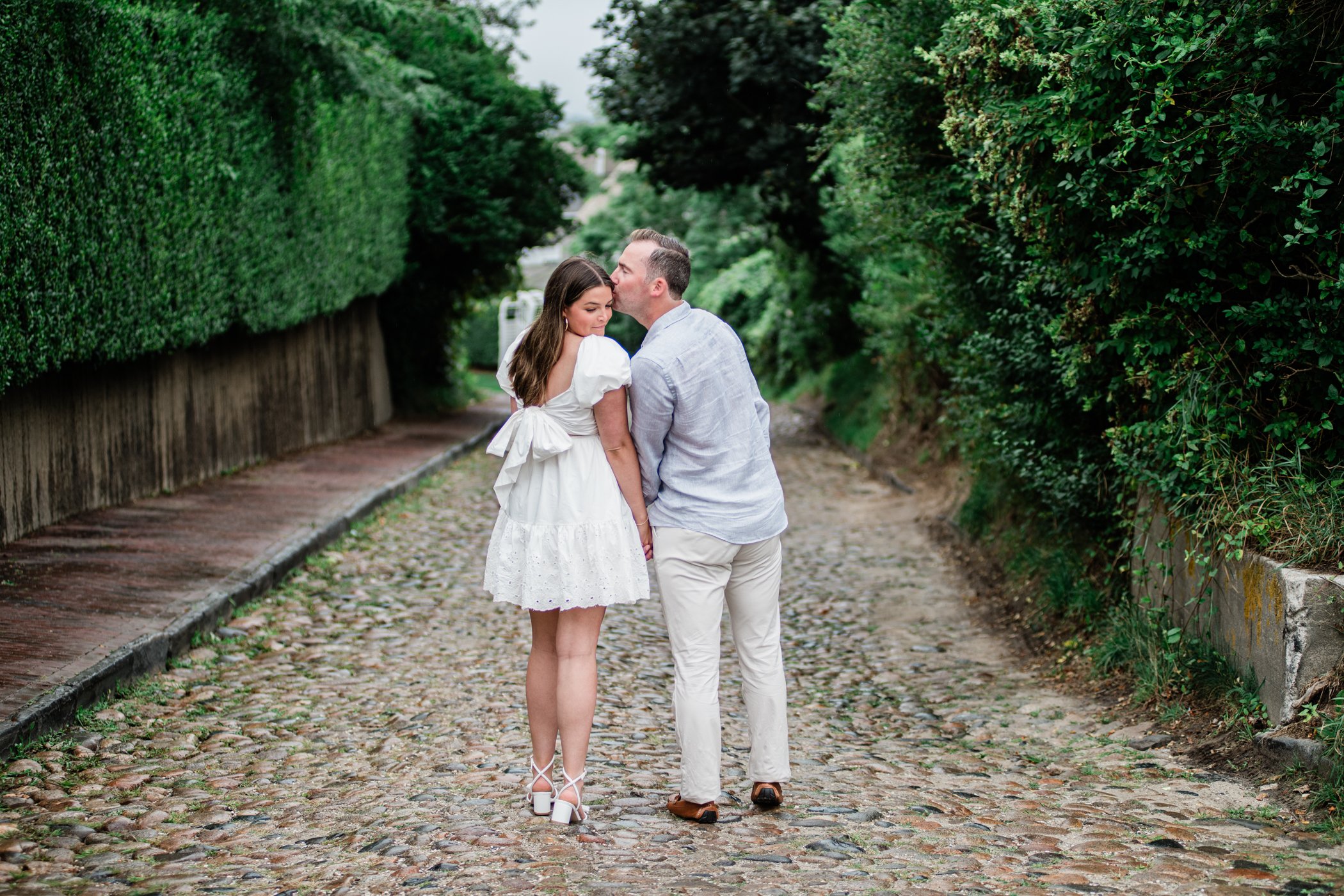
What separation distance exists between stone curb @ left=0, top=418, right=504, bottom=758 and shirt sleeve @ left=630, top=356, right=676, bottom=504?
2837mm

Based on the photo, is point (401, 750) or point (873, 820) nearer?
point (873, 820)

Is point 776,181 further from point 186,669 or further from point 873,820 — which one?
point 873,820

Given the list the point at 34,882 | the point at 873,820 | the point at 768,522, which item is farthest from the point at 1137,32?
the point at 34,882

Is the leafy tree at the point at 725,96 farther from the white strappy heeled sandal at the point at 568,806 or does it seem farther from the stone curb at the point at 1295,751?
the white strappy heeled sandal at the point at 568,806

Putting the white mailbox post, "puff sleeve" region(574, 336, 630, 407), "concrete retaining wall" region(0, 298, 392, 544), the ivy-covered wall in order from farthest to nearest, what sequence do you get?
the white mailbox post < "concrete retaining wall" region(0, 298, 392, 544) < the ivy-covered wall < "puff sleeve" region(574, 336, 630, 407)

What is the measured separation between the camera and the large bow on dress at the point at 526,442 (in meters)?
4.36

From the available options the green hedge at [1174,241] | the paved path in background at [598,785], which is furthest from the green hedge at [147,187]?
the green hedge at [1174,241]

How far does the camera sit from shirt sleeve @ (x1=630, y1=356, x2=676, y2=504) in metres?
4.43

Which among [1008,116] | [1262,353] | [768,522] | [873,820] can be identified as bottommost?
[873,820]

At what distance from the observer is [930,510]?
41.4ft

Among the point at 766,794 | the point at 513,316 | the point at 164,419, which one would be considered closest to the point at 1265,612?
the point at 766,794

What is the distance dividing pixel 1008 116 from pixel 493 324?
38373mm

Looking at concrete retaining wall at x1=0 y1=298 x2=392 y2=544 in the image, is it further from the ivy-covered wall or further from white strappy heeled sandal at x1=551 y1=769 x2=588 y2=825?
white strappy heeled sandal at x1=551 y1=769 x2=588 y2=825

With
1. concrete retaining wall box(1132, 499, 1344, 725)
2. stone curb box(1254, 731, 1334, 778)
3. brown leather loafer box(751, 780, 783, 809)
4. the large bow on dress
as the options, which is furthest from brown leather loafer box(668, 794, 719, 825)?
concrete retaining wall box(1132, 499, 1344, 725)
